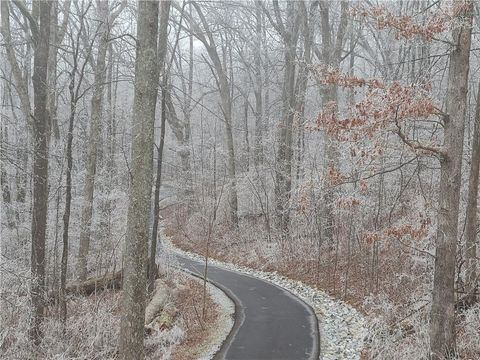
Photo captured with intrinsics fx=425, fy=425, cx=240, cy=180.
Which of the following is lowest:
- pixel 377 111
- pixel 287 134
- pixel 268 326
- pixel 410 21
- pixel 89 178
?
pixel 268 326

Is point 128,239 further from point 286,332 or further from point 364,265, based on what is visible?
point 364,265

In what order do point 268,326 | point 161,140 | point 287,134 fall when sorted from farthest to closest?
1. point 287,134
2. point 161,140
3. point 268,326

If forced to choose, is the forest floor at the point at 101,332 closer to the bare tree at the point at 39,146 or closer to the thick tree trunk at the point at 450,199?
the bare tree at the point at 39,146

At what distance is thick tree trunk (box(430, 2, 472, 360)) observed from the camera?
6230 mm

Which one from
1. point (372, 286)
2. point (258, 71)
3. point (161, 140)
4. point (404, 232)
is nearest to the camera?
point (404, 232)

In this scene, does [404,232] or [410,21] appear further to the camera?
[404,232]

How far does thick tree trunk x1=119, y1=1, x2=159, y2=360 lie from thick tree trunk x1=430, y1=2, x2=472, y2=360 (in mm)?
4503

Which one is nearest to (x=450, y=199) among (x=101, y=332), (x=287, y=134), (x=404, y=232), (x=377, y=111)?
(x=404, y=232)

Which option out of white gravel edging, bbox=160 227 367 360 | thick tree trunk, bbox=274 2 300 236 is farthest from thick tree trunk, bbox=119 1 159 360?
thick tree trunk, bbox=274 2 300 236

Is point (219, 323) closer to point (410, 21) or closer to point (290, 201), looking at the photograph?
point (290, 201)

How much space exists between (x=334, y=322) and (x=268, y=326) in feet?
5.36

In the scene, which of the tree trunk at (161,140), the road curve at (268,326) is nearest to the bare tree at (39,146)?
the tree trunk at (161,140)

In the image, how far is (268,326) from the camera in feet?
32.7

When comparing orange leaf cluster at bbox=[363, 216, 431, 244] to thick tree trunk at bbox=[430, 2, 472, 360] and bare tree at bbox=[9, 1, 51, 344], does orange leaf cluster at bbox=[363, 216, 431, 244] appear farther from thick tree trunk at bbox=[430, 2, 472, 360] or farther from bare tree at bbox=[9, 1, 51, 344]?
bare tree at bbox=[9, 1, 51, 344]
